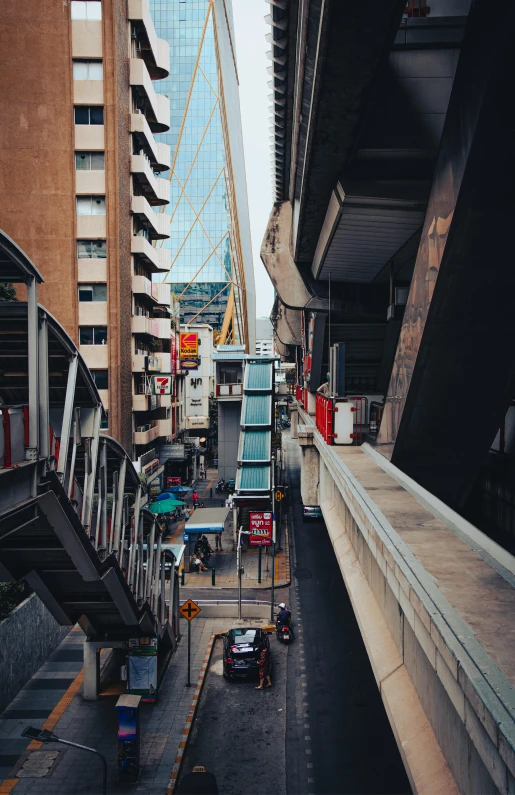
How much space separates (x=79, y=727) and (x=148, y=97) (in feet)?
111

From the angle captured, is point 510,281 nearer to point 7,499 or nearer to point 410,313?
point 410,313

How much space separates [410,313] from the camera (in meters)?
11.2

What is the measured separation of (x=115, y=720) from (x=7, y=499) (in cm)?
954

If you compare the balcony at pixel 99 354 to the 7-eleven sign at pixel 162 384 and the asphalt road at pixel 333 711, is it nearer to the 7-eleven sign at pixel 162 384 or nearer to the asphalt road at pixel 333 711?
the 7-eleven sign at pixel 162 384

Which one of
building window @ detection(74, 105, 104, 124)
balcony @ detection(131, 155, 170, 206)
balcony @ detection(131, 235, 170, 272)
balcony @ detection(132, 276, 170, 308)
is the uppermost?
building window @ detection(74, 105, 104, 124)

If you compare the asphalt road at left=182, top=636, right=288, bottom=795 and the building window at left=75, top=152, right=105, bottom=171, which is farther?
the building window at left=75, top=152, right=105, bottom=171

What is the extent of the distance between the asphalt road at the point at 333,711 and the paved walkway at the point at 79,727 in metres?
2.62

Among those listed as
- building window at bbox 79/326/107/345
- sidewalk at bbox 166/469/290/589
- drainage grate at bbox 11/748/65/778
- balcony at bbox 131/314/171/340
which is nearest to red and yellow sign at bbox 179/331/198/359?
balcony at bbox 131/314/171/340

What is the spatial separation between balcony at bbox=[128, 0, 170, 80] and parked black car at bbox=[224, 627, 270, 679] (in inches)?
1293

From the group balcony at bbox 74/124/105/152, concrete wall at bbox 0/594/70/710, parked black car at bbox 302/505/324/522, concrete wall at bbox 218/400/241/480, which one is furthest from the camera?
concrete wall at bbox 218/400/241/480

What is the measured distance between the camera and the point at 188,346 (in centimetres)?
5906

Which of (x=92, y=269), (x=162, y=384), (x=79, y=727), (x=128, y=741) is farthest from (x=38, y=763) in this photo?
(x=162, y=384)

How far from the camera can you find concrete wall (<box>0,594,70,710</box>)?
628 inches

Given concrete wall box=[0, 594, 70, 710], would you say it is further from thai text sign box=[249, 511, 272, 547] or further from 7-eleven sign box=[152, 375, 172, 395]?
7-eleven sign box=[152, 375, 172, 395]
